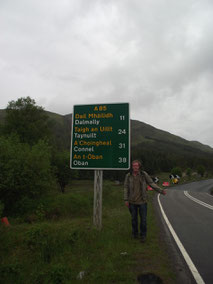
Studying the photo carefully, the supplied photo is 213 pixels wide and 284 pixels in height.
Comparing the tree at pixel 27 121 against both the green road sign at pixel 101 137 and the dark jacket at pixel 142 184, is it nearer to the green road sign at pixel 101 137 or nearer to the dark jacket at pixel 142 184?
the green road sign at pixel 101 137

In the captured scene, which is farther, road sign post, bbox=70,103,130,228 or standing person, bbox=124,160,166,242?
road sign post, bbox=70,103,130,228

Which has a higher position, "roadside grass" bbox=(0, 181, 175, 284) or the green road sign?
the green road sign

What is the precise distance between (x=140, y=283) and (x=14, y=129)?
31851 millimetres

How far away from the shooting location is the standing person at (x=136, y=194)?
5.84 m

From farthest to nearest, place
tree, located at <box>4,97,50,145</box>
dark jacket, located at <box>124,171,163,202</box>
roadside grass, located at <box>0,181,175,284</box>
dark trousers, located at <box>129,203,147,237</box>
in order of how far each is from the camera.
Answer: tree, located at <box>4,97,50,145</box> → dark jacket, located at <box>124,171,163,202</box> → dark trousers, located at <box>129,203,147,237</box> → roadside grass, located at <box>0,181,175,284</box>

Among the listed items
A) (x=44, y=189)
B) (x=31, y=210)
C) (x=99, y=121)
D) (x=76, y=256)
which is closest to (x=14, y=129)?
(x=44, y=189)

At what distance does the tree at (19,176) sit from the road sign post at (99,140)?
806 centimetres

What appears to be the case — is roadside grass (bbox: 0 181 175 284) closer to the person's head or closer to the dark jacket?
the dark jacket

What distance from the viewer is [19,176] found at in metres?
14.0

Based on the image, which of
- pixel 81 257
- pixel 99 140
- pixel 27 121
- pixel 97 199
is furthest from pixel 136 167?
pixel 27 121

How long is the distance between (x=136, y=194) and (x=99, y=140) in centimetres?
205

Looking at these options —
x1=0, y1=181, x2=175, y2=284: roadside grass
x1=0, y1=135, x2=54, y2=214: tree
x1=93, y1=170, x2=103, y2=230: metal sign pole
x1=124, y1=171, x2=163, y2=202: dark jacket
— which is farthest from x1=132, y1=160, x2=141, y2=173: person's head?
x1=0, y1=135, x2=54, y2=214: tree

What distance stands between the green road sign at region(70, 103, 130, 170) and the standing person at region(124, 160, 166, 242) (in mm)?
645

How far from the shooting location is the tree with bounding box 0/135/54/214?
13.7 meters
